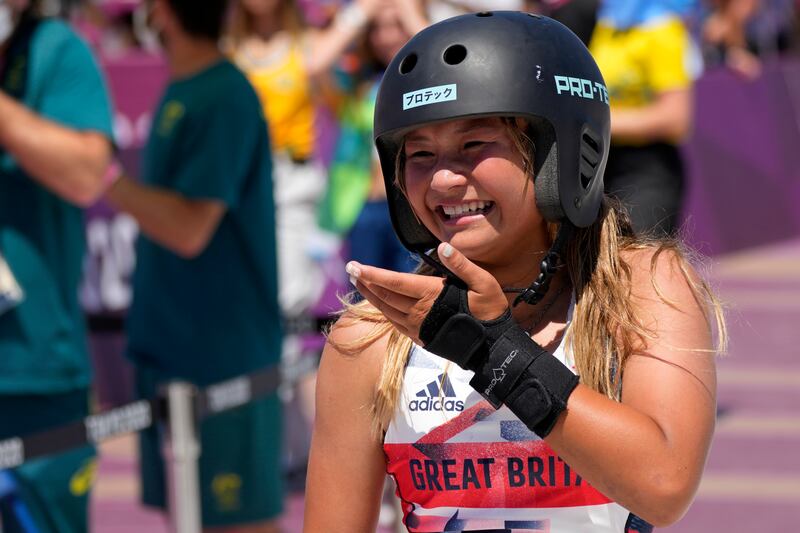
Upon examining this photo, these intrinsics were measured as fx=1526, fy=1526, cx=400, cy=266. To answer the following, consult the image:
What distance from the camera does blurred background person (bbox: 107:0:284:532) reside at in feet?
16.2

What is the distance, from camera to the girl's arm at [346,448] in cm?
263

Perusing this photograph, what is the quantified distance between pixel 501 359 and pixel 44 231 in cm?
245

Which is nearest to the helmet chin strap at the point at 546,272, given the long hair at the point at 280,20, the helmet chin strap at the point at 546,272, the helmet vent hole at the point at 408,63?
the helmet chin strap at the point at 546,272

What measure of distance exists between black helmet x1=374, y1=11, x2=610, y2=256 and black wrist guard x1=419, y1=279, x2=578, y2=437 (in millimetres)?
339

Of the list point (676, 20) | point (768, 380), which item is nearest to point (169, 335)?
point (676, 20)

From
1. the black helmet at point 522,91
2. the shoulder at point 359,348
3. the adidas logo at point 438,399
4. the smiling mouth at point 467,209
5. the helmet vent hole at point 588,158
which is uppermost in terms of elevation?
the black helmet at point 522,91

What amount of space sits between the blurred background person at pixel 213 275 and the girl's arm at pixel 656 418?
2.59 m

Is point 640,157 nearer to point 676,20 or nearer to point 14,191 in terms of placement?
point 676,20

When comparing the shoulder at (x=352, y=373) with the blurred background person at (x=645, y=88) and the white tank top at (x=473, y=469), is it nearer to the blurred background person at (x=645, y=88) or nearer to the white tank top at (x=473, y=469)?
the white tank top at (x=473, y=469)

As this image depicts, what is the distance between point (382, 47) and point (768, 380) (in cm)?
395

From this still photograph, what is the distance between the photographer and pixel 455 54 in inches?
101

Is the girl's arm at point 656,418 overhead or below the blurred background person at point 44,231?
below

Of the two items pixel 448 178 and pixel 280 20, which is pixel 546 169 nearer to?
pixel 448 178

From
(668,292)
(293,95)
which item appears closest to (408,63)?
(668,292)
